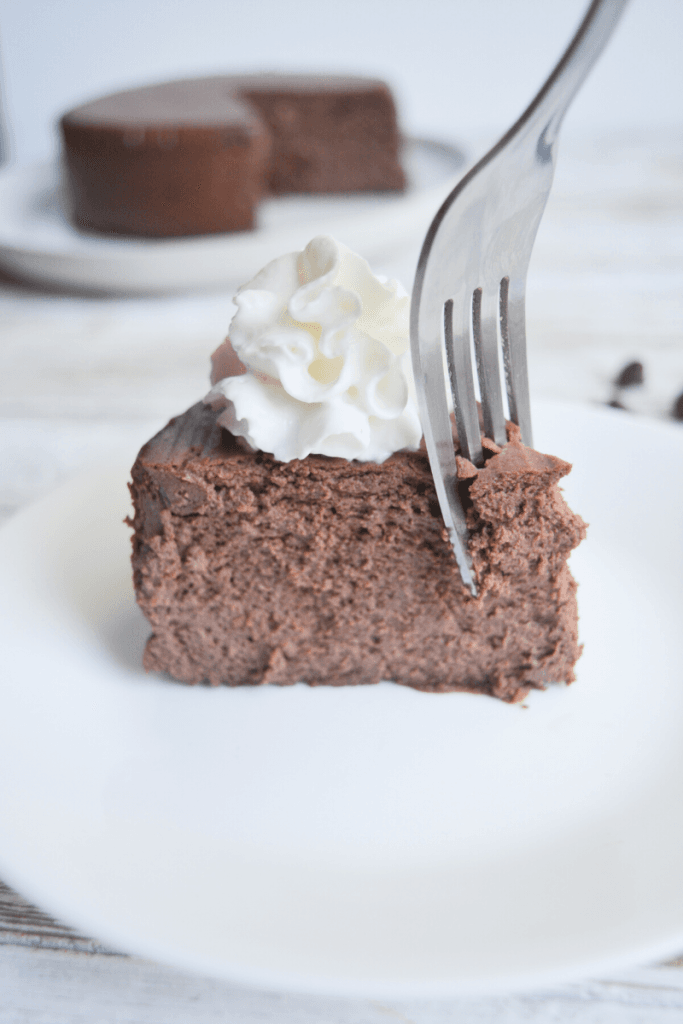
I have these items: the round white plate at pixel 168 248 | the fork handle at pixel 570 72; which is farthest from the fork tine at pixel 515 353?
the round white plate at pixel 168 248

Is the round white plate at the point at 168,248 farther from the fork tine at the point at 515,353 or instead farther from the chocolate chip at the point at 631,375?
the fork tine at the point at 515,353

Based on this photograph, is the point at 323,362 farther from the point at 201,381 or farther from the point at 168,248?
the point at 168,248

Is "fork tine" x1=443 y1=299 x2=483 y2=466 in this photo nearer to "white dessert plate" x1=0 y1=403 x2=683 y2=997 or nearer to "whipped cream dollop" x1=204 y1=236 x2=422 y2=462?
"whipped cream dollop" x1=204 y1=236 x2=422 y2=462

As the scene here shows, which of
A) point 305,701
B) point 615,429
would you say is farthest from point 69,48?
point 305,701

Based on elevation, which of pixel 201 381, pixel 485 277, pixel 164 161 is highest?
pixel 164 161

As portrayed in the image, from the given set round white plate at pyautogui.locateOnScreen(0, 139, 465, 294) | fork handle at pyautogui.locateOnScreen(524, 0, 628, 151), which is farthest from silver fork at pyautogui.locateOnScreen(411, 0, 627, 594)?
round white plate at pyautogui.locateOnScreen(0, 139, 465, 294)

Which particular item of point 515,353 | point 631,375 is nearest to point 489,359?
point 515,353

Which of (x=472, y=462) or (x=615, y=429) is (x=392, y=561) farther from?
(x=615, y=429)
